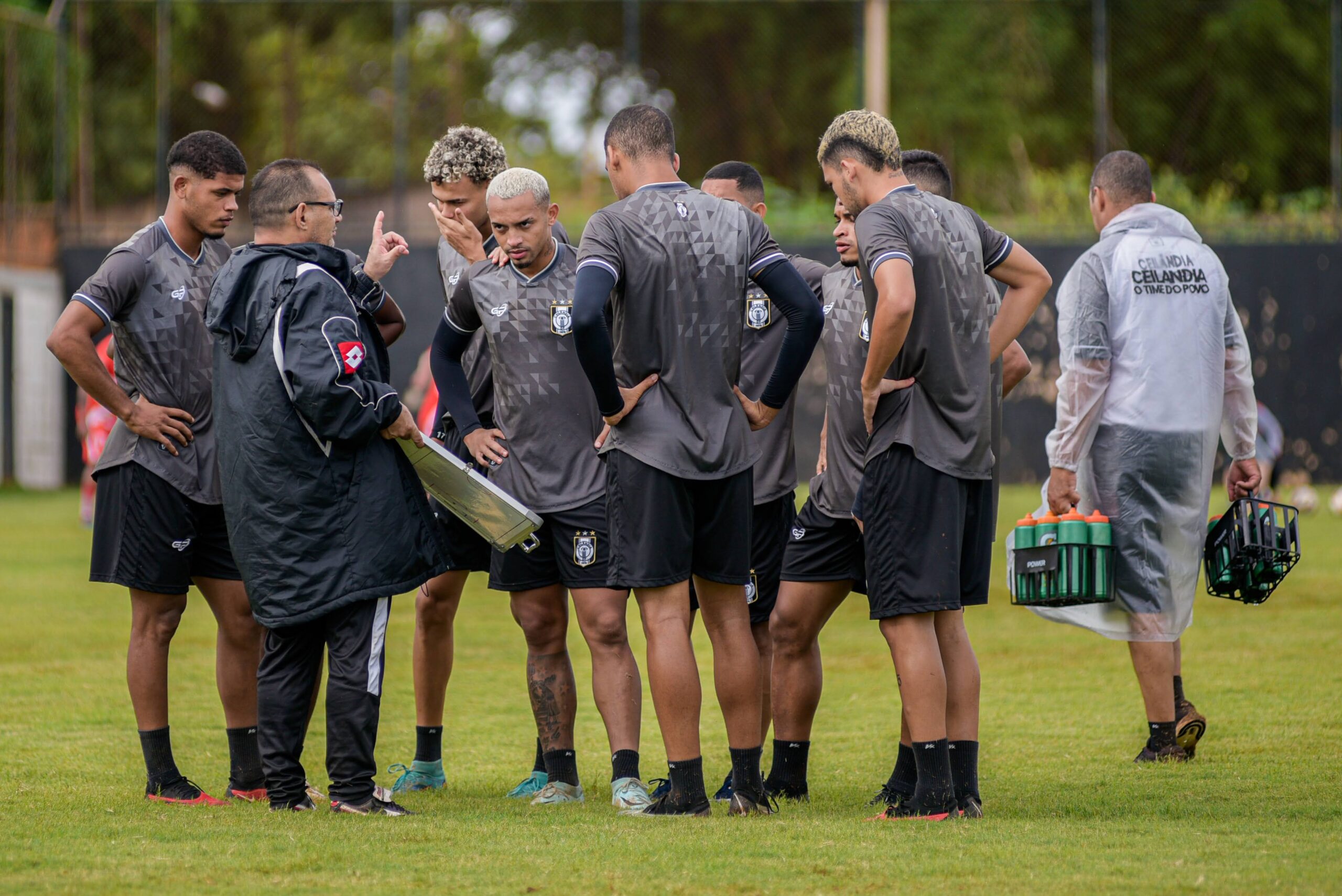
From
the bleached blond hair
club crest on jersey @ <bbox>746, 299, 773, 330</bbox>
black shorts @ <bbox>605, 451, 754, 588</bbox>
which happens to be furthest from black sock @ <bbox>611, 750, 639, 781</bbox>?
the bleached blond hair

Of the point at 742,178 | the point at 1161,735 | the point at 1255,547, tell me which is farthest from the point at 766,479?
the point at 1255,547

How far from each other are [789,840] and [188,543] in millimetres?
2382

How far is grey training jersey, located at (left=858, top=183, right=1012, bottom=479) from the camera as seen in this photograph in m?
4.82

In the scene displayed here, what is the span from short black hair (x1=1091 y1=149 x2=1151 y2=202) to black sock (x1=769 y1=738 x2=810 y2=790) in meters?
2.67

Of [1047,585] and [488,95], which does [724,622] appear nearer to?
[1047,585]

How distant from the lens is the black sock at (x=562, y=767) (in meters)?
5.34

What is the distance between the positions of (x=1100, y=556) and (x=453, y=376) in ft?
8.18

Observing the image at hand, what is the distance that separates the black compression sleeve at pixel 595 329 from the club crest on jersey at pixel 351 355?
68 centimetres

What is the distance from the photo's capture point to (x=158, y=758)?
5316mm

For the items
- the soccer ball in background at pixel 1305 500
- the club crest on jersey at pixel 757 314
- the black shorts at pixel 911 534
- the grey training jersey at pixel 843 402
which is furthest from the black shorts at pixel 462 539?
the soccer ball in background at pixel 1305 500

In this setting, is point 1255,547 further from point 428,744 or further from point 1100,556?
point 428,744

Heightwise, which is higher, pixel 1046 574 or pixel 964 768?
pixel 1046 574

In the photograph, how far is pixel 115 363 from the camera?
5.48 metres

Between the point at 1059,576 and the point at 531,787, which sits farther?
the point at 1059,576
